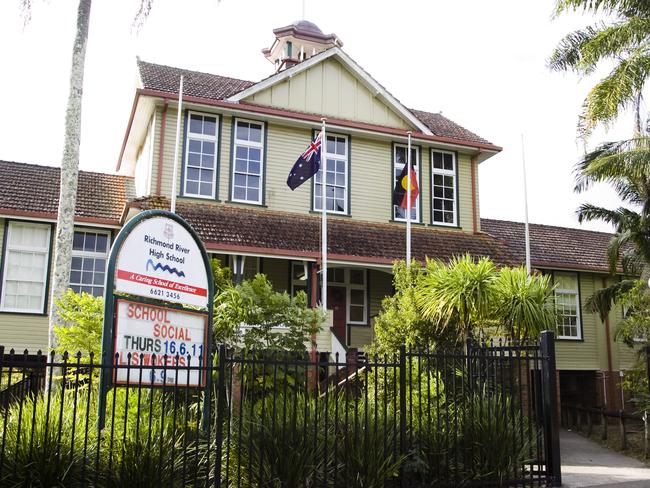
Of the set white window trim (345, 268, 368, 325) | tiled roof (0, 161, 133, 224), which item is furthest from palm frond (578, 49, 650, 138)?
tiled roof (0, 161, 133, 224)

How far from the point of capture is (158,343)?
8156 millimetres

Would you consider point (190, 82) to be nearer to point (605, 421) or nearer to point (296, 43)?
point (296, 43)

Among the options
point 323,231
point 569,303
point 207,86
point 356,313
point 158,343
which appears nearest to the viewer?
point 158,343

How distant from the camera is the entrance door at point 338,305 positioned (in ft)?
66.9

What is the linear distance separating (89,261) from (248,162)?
15.9ft

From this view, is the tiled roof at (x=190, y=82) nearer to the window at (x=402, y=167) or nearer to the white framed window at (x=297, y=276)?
the window at (x=402, y=167)

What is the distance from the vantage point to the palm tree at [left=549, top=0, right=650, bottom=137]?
55.0ft

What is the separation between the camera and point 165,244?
27.8 ft

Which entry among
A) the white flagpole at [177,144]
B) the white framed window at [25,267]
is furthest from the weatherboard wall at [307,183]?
the white framed window at [25,267]

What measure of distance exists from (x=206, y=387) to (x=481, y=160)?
15.6 metres

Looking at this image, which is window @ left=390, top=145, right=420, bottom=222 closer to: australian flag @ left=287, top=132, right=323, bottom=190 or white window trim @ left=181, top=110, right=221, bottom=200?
australian flag @ left=287, top=132, right=323, bottom=190

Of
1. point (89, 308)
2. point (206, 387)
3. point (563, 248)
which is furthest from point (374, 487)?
point (563, 248)

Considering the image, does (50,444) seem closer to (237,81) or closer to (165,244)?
(165,244)

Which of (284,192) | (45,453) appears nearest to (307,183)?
(284,192)
